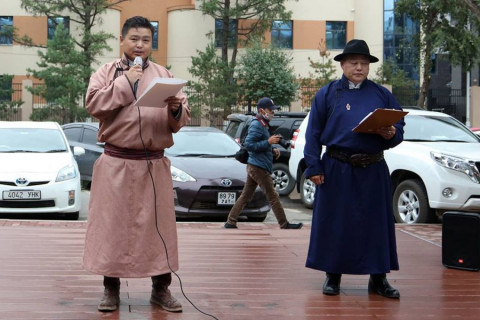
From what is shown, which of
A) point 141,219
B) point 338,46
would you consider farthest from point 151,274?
point 338,46

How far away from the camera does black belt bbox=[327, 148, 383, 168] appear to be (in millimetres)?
6430

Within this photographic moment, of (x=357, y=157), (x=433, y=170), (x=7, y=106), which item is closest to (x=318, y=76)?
(x=7, y=106)

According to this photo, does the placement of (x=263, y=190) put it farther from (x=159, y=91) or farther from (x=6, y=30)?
(x=6, y=30)

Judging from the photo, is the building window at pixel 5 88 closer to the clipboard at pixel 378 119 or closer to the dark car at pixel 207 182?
the dark car at pixel 207 182

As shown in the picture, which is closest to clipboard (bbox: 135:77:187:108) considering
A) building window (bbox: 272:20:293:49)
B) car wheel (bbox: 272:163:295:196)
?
car wheel (bbox: 272:163:295:196)

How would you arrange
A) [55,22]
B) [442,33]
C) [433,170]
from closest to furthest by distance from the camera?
[433,170] < [442,33] < [55,22]

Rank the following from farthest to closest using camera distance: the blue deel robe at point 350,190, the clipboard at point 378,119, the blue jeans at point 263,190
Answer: the blue jeans at point 263,190
the blue deel robe at point 350,190
the clipboard at point 378,119

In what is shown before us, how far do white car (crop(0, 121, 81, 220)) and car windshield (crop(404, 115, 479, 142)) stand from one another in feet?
15.9

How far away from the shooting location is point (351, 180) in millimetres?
6441

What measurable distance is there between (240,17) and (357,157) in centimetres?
3598

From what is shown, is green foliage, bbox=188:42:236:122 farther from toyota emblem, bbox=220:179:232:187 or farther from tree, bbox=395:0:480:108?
toyota emblem, bbox=220:179:232:187

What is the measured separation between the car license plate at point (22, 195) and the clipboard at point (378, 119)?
21.7 ft

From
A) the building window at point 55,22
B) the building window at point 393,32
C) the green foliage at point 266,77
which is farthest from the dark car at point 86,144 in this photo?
the building window at point 393,32

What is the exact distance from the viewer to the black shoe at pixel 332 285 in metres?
6.48
